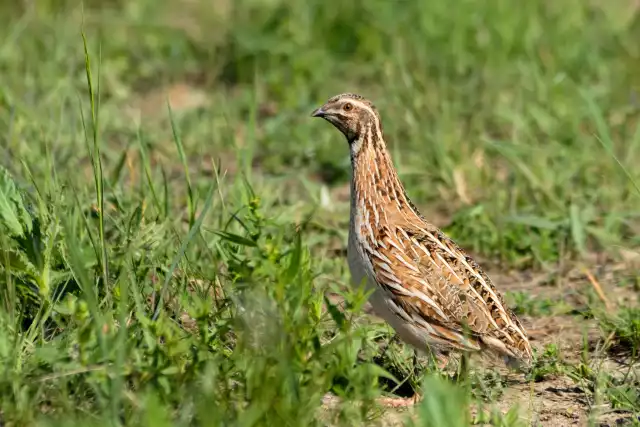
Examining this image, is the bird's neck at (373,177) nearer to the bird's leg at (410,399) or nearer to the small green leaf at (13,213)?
the bird's leg at (410,399)

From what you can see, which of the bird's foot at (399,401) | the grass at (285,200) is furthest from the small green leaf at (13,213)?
the bird's foot at (399,401)

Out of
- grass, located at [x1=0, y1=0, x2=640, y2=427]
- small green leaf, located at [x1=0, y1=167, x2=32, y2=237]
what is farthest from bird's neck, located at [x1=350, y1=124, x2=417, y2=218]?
small green leaf, located at [x1=0, y1=167, x2=32, y2=237]

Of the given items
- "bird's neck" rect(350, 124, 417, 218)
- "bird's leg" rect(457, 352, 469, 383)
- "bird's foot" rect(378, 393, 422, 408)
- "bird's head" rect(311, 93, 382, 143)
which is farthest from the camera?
"bird's head" rect(311, 93, 382, 143)

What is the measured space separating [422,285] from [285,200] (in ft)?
9.24

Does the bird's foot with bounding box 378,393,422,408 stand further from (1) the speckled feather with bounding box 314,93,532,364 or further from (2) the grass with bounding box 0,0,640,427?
(1) the speckled feather with bounding box 314,93,532,364

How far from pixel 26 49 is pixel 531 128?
13.9 ft

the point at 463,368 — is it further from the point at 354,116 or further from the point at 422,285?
the point at 354,116

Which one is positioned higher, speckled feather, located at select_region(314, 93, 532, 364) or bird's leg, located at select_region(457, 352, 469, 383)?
speckled feather, located at select_region(314, 93, 532, 364)

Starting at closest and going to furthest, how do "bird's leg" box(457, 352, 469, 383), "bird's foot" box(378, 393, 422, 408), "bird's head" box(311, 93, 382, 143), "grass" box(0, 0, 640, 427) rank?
"grass" box(0, 0, 640, 427)
"bird's foot" box(378, 393, 422, 408)
"bird's leg" box(457, 352, 469, 383)
"bird's head" box(311, 93, 382, 143)

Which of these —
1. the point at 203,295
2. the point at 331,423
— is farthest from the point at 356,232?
the point at 331,423

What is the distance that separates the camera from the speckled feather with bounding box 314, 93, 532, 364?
5.91m

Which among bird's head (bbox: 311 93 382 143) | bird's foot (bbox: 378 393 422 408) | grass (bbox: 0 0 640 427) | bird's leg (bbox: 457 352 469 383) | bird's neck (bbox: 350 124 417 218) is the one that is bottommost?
bird's foot (bbox: 378 393 422 408)

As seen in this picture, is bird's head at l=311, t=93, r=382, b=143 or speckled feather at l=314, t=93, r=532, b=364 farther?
bird's head at l=311, t=93, r=382, b=143

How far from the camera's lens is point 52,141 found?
841 centimetres
